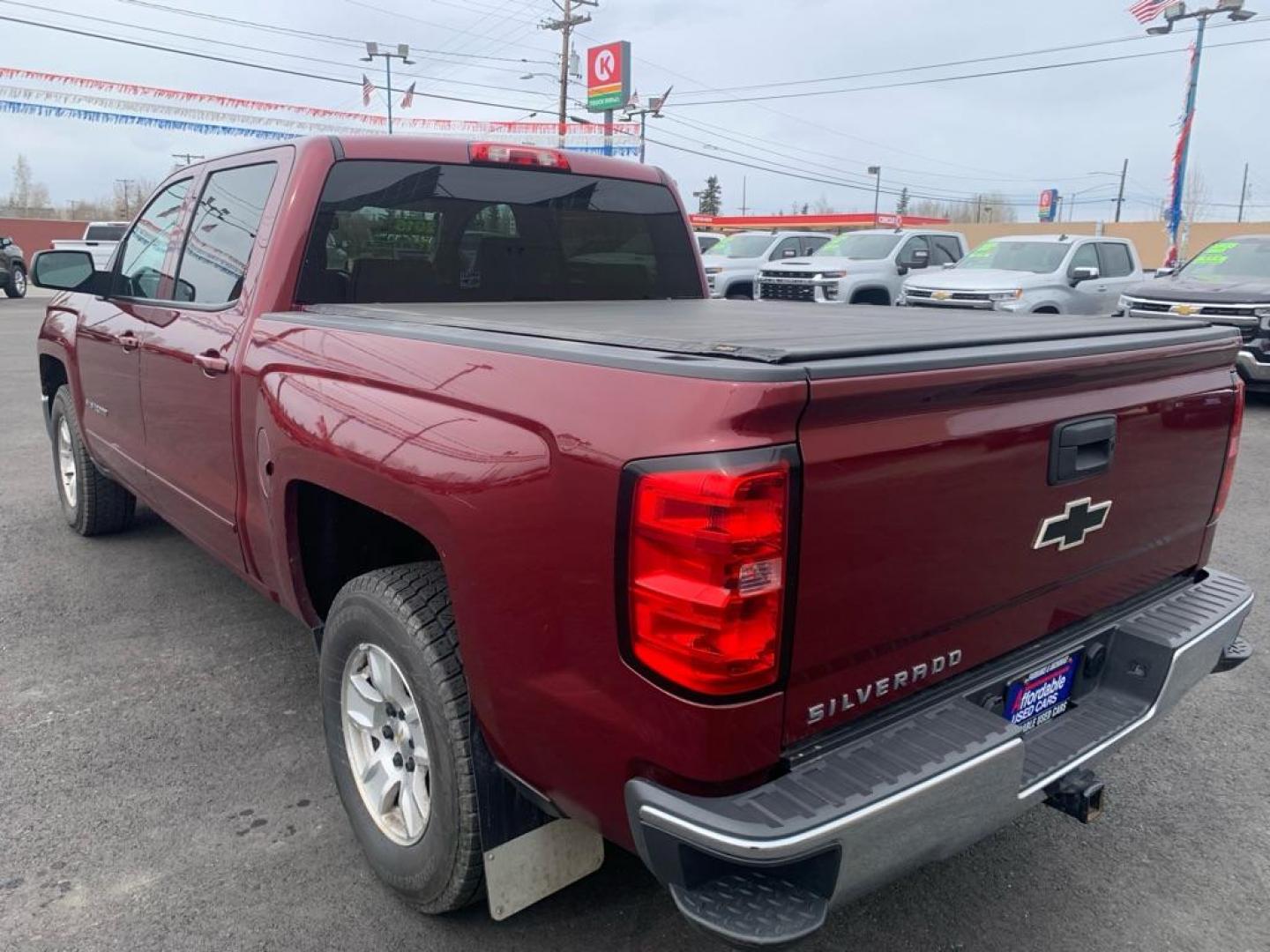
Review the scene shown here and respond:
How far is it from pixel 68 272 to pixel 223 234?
1.38 m

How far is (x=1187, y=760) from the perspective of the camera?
10.8ft

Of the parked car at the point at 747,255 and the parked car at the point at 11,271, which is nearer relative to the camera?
the parked car at the point at 747,255

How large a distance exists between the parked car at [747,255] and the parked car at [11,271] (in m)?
16.5

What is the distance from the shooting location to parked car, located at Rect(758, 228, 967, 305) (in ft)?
48.8

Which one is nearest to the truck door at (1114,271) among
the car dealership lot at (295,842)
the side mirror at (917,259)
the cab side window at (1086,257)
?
the cab side window at (1086,257)

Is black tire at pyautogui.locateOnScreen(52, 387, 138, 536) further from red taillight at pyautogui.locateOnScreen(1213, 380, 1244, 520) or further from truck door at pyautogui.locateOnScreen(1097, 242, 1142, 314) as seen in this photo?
truck door at pyautogui.locateOnScreen(1097, 242, 1142, 314)

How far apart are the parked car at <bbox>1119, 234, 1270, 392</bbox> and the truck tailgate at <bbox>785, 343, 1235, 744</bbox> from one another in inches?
282

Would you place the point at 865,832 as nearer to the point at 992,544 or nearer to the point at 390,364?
the point at 992,544

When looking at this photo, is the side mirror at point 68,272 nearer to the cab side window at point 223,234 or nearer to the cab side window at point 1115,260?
the cab side window at point 223,234

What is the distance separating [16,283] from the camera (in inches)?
940

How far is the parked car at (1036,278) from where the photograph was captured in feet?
38.9

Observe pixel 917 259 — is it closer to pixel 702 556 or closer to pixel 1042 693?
pixel 1042 693

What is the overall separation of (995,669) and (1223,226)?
56380 millimetres

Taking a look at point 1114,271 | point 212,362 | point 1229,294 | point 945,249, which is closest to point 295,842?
point 212,362
